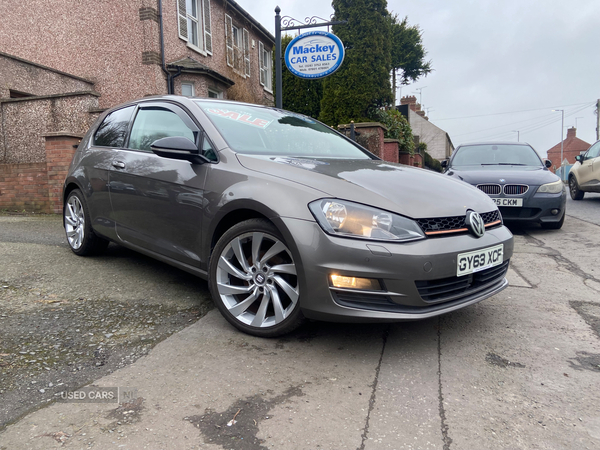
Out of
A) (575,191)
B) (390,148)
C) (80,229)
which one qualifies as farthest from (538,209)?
(575,191)

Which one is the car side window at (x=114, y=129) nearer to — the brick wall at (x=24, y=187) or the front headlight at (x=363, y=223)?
the front headlight at (x=363, y=223)

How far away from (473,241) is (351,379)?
3.52 ft

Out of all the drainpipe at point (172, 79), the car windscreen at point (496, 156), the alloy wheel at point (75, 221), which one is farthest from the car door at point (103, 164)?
the drainpipe at point (172, 79)

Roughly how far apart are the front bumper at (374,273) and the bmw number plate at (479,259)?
0.17ft

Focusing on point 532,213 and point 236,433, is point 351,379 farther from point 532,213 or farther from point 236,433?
point 532,213

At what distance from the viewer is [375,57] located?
1226 cm

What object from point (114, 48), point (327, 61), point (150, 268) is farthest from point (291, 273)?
point (114, 48)

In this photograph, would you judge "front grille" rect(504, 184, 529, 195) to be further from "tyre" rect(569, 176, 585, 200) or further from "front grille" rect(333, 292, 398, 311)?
"tyre" rect(569, 176, 585, 200)

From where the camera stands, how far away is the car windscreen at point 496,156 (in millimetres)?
7535

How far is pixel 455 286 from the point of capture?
260cm

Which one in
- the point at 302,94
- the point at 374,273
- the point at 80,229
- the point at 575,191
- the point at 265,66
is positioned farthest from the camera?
the point at 265,66

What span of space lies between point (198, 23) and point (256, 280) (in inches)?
576

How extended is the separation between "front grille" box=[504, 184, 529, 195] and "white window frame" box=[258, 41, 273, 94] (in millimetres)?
16515

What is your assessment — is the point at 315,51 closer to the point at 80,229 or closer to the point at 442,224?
the point at 80,229
